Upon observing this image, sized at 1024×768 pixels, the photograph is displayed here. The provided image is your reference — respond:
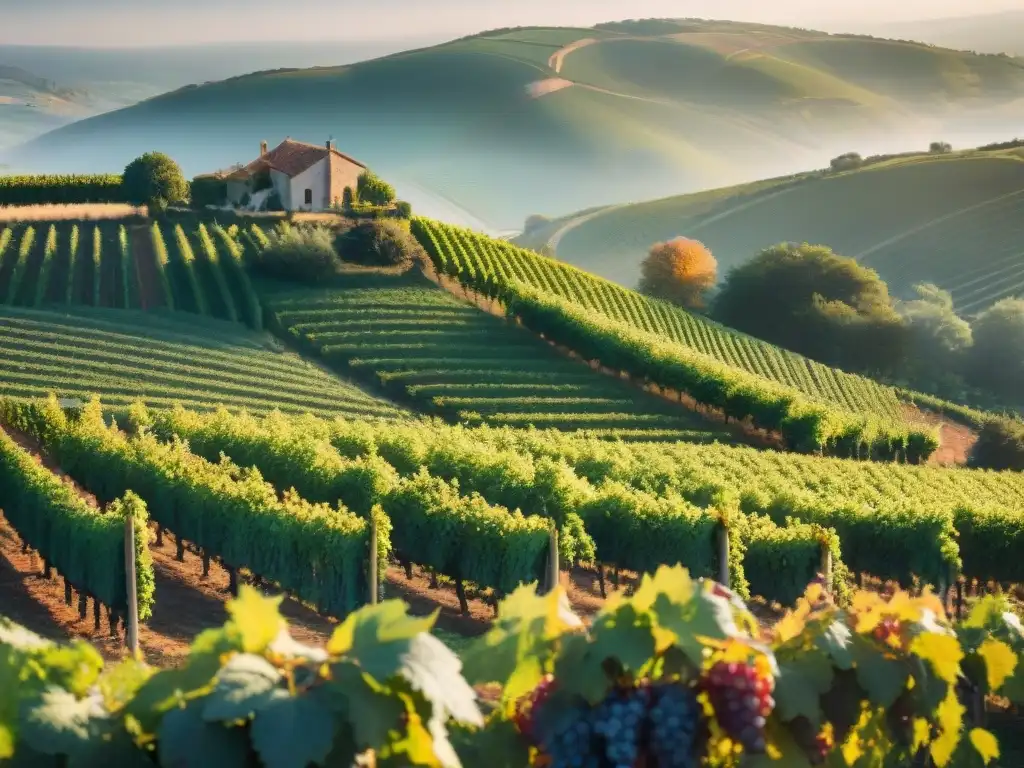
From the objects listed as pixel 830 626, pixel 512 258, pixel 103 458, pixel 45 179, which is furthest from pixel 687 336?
pixel 830 626

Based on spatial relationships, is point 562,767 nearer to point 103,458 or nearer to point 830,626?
point 830,626

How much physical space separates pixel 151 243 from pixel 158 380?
48.9ft

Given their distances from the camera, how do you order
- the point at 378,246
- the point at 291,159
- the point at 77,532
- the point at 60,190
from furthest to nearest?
the point at 291,159 → the point at 60,190 → the point at 378,246 → the point at 77,532

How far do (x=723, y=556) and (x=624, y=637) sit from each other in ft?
41.3

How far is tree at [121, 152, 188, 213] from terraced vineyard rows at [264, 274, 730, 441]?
11.0 m

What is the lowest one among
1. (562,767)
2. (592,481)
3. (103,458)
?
(592,481)

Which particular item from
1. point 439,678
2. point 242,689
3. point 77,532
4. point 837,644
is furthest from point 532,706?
point 77,532

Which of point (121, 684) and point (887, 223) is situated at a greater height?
point (121, 684)

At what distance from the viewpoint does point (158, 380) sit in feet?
115

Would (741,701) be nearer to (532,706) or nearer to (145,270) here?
(532,706)

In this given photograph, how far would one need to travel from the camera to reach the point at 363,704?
305cm

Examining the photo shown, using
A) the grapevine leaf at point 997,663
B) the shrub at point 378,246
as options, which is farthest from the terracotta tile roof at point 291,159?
the grapevine leaf at point 997,663

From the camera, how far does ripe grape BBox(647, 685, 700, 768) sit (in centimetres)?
338

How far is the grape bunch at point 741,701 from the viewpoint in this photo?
11.3 ft
